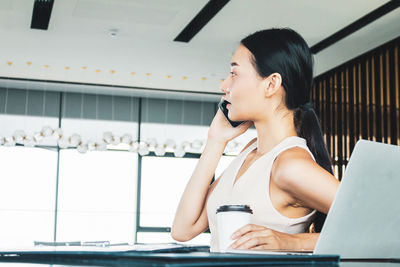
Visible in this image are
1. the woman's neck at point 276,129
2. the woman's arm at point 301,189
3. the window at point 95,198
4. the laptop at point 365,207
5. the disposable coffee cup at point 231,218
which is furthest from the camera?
the window at point 95,198

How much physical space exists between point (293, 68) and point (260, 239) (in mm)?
510

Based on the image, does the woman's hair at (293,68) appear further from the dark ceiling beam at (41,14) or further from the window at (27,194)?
the window at (27,194)

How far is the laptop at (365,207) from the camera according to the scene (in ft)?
2.71

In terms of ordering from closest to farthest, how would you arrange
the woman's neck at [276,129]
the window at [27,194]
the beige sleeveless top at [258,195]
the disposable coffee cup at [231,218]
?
1. the disposable coffee cup at [231,218]
2. the beige sleeveless top at [258,195]
3. the woman's neck at [276,129]
4. the window at [27,194]

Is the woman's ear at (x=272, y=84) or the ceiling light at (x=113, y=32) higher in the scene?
the ceiling light at (x=113, y=32)

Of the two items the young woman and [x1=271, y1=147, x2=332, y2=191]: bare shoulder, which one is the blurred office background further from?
[x1=271, y1=147, x2=332, y2=191]: bare shoulder

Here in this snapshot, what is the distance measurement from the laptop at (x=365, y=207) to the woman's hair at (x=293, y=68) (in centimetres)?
51

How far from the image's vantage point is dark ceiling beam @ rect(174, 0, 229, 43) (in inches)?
215

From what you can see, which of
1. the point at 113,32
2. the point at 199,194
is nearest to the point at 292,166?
the point at 199,194

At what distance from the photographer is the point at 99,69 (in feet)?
26.2

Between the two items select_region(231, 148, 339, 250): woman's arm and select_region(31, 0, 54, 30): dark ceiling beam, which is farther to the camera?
select_region(31, 0, 54, 30): dark ceiling beam

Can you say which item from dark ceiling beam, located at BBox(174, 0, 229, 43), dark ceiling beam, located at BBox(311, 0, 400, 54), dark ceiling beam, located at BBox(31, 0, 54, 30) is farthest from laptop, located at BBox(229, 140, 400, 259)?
dark ceiling beam, located at BBox(31, 0, 54, 30)

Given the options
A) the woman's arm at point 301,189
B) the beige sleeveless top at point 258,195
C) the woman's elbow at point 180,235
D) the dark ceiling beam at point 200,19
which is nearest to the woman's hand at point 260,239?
the woman's arm at point 301,189

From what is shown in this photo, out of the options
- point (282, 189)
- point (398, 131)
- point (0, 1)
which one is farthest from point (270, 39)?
point (398, 131)
